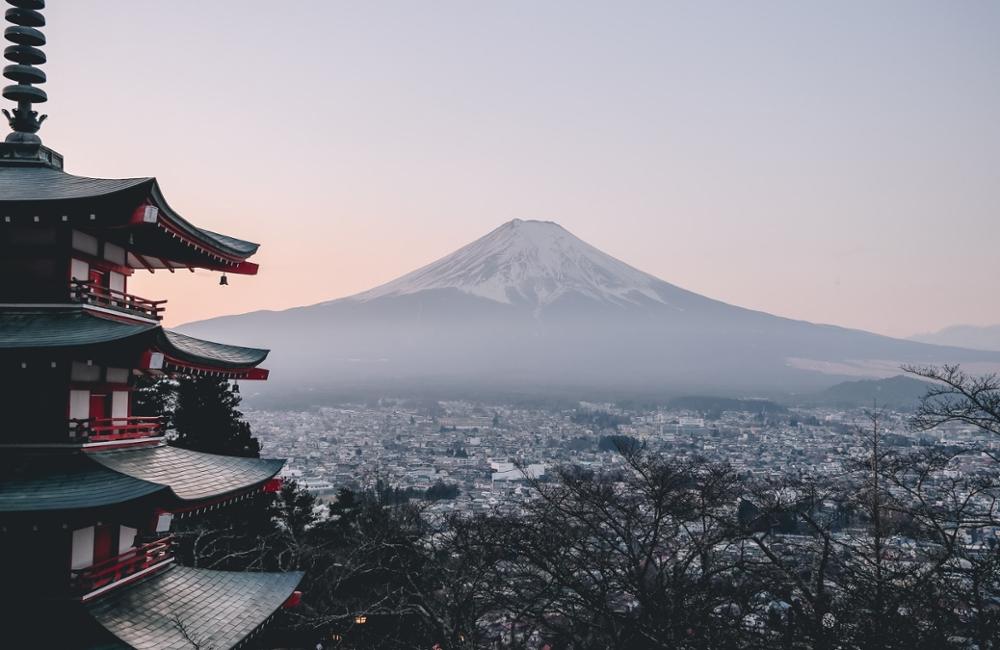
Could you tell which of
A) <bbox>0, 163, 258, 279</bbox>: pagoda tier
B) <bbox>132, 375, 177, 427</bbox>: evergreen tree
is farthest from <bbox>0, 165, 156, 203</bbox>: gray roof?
<bbox>132, 375, 177, 427</bbox>: evergreen tree

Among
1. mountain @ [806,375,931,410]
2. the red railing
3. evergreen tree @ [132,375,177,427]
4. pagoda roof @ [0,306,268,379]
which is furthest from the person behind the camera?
mountain @ [806,375,931,410]

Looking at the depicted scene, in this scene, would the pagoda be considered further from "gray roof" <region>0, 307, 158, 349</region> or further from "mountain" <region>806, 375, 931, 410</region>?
"mountain" <region>806, 375, 931, 410</region>

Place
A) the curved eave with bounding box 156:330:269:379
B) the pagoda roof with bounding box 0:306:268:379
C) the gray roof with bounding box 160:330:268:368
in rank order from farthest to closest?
the gray roof with bounding box 160:330:268:368 < the curved eave with bounding box 156:330:269:379 < the pagoda roof with bounding box 0:306:268:379

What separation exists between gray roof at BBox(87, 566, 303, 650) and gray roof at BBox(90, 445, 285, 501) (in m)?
1.12

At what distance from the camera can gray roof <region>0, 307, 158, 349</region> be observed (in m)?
6.82

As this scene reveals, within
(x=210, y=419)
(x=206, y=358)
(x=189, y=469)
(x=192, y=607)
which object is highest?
(x=206, y=358)

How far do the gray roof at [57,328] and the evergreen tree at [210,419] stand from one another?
12.8 m

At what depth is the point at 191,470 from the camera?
27.2 feet

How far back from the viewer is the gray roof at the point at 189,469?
24.6 feet

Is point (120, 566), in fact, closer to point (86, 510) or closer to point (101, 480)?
point (101, 480)

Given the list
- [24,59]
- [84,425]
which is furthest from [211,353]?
[24,59]

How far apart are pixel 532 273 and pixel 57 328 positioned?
4426 inches

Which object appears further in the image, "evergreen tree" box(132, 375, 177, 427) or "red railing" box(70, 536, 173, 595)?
"evergreen tree" box(132, 375, 177, 427)

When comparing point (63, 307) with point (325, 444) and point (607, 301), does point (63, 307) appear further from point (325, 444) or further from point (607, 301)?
point (607, 301)
